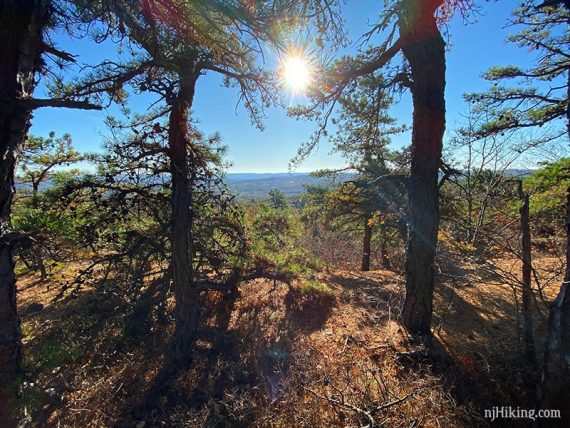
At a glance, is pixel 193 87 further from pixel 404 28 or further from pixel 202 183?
pixel 404 28

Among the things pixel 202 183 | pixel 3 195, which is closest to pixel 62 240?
pixel 3 195

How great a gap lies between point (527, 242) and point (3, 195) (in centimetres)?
555

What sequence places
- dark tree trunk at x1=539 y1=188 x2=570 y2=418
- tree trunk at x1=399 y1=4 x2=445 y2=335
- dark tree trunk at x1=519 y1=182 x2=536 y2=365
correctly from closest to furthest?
dark tree trunk at x1=539 y1=188 x2=570 y2=418, dark tree trunk at x1=519 y1=182 x2=536 y2=365, tree trunk at x1=399 y1=4 x2=445 y2=335

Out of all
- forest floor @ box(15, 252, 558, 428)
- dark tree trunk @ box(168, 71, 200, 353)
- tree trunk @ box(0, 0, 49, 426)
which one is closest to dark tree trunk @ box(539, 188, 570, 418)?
forest floor @ box(15, 252, 558, 428)

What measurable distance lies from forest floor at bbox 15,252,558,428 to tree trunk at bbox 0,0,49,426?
→ 21 cm

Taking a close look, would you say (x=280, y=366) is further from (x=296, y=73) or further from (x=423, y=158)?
(x=296, y=73)

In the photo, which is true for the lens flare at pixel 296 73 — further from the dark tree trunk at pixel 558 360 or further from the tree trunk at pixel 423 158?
the dark tree trunk at pixel 558 360

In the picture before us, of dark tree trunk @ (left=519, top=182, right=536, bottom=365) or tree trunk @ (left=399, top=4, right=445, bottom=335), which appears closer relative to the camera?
dark tree trunk @ (left=519, top=182, right=536, bottom=365)

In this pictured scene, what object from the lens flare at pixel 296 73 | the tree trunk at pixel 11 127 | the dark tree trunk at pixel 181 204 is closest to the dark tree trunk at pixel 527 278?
the lens flare at pixel 296 73

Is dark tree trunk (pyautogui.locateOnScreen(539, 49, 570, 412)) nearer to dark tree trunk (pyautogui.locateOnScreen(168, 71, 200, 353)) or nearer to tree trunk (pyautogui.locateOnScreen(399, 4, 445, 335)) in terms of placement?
tree trunk (pyautogui.locateOnScreen(399, 4, 445, 335))

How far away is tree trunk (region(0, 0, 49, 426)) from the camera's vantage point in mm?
2004

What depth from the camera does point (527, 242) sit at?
3465 mm

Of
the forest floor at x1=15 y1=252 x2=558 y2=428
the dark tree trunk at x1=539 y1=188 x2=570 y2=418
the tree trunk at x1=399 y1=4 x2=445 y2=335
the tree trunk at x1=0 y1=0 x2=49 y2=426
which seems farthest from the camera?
the tree trunk at x1=399 y1=4 x2=445 y2=335

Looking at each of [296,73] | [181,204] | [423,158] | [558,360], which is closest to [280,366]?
[181,204]
